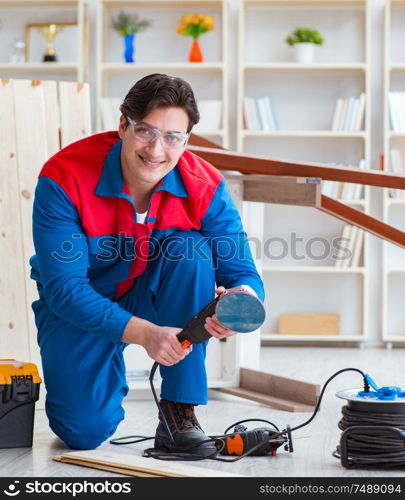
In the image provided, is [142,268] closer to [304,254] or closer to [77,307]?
[77,307]

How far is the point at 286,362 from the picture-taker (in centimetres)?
406

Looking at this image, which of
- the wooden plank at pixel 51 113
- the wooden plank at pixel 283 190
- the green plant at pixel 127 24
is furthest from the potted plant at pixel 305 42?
the wooden plank at pixel 51 113

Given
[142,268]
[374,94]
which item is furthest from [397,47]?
[142,268]

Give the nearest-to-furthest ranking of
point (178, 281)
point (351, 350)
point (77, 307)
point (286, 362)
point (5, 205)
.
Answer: point (77, 307) < point (178, 281) < point (5, 205) < point (286, 362) < point (351, 350)

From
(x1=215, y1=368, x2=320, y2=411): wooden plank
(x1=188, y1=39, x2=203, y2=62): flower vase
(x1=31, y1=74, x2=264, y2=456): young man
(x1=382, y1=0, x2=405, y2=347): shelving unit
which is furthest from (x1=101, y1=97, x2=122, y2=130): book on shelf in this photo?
(x1=31, y1=74, x2=264, y2=456): young man

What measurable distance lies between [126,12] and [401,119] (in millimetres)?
1838

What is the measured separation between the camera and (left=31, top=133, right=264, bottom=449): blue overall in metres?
1.82

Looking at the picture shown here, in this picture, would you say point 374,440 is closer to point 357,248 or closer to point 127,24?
point 357,248

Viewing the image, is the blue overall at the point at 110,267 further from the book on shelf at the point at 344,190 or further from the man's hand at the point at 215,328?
the book on shelf at the point at 344,190

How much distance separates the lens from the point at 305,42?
16.1 feet

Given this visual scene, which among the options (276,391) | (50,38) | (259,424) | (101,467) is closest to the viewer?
(101,467)

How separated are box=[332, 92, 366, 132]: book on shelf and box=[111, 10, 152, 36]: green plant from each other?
1291 millimetres

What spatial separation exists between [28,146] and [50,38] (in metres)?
2.58

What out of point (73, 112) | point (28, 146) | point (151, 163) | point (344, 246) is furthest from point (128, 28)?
point (151, 163)
